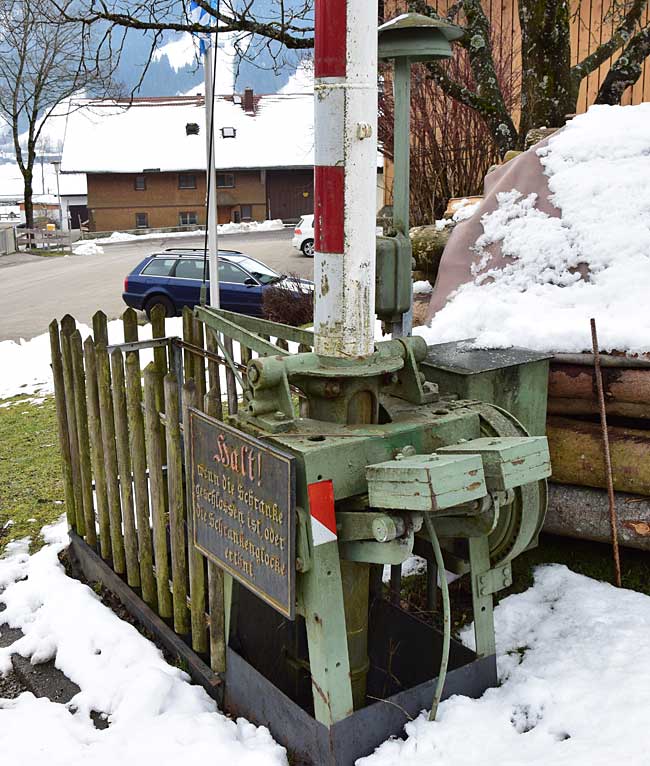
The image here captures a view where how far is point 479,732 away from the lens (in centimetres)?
315

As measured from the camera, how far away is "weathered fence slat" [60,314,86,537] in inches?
198

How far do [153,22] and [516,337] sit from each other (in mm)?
7729

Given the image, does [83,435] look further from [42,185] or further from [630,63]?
[42,185]

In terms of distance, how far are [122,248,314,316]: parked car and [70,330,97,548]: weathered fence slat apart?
513 inches

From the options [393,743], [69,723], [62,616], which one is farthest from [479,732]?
[62,616]

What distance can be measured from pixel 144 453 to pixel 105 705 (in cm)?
121

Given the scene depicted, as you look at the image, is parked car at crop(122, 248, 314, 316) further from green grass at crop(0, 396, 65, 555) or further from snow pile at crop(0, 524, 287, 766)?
snow pile at crop(0, 524, 287, 766)

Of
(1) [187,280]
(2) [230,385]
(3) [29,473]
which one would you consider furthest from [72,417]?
(1) [187,280]

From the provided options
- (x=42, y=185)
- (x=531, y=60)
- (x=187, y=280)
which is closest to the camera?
(x=531, y=60)

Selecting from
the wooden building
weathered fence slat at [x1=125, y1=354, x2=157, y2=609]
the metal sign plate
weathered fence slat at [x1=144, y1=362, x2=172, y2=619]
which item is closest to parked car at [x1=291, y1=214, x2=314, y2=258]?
the wooden building

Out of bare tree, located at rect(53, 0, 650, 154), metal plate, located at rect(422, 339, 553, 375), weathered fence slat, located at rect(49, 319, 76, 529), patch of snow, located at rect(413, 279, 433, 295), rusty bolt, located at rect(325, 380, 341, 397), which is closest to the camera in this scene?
rusty bolt, located at rect(325, 380, 341, 397)

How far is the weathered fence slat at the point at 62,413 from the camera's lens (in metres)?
5.17

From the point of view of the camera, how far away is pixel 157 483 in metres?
4.20

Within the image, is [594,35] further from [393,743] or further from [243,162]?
[243,162]
